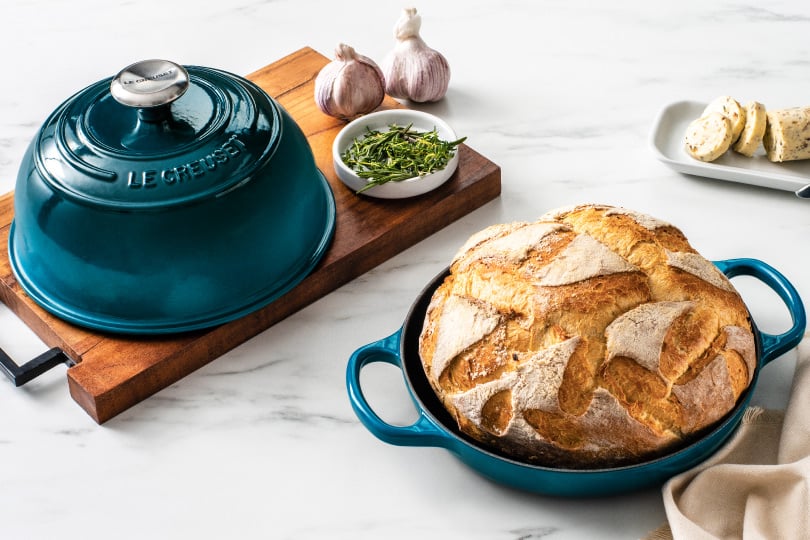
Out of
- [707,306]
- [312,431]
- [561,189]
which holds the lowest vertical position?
[312,431]

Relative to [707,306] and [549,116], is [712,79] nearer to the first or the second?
[549,116]

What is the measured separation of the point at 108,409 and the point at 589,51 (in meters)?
1.23

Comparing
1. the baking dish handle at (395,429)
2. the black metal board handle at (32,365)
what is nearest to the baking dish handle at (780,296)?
the baking dish handle at (395,429)

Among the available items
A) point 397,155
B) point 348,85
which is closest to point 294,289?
point 397,155

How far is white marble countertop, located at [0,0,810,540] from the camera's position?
1310mm

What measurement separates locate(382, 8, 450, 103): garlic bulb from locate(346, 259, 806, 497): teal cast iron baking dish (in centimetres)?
64

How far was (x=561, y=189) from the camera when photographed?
1.79m

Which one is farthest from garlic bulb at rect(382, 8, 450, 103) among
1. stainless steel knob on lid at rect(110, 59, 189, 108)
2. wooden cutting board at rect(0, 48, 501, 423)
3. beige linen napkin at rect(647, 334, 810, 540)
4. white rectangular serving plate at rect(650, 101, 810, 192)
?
beige linen napkin at rect(647, 334, 810, 540)

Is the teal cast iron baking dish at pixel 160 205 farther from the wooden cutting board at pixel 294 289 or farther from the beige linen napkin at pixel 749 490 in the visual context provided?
the beige linen napkin at pixel 749 490

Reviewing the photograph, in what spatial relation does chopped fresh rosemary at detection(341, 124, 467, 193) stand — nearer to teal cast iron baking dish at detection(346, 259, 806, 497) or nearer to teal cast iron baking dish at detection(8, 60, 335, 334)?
teal cast iron baking dish at detection(8, 60, 335, 334)

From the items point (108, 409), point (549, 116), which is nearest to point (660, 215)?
point (549, 116)

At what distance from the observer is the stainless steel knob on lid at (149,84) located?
4.56 ft

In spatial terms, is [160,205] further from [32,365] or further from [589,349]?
[589,349]

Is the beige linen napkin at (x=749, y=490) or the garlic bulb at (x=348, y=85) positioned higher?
the garlic bulb at (x=348, y=85)
